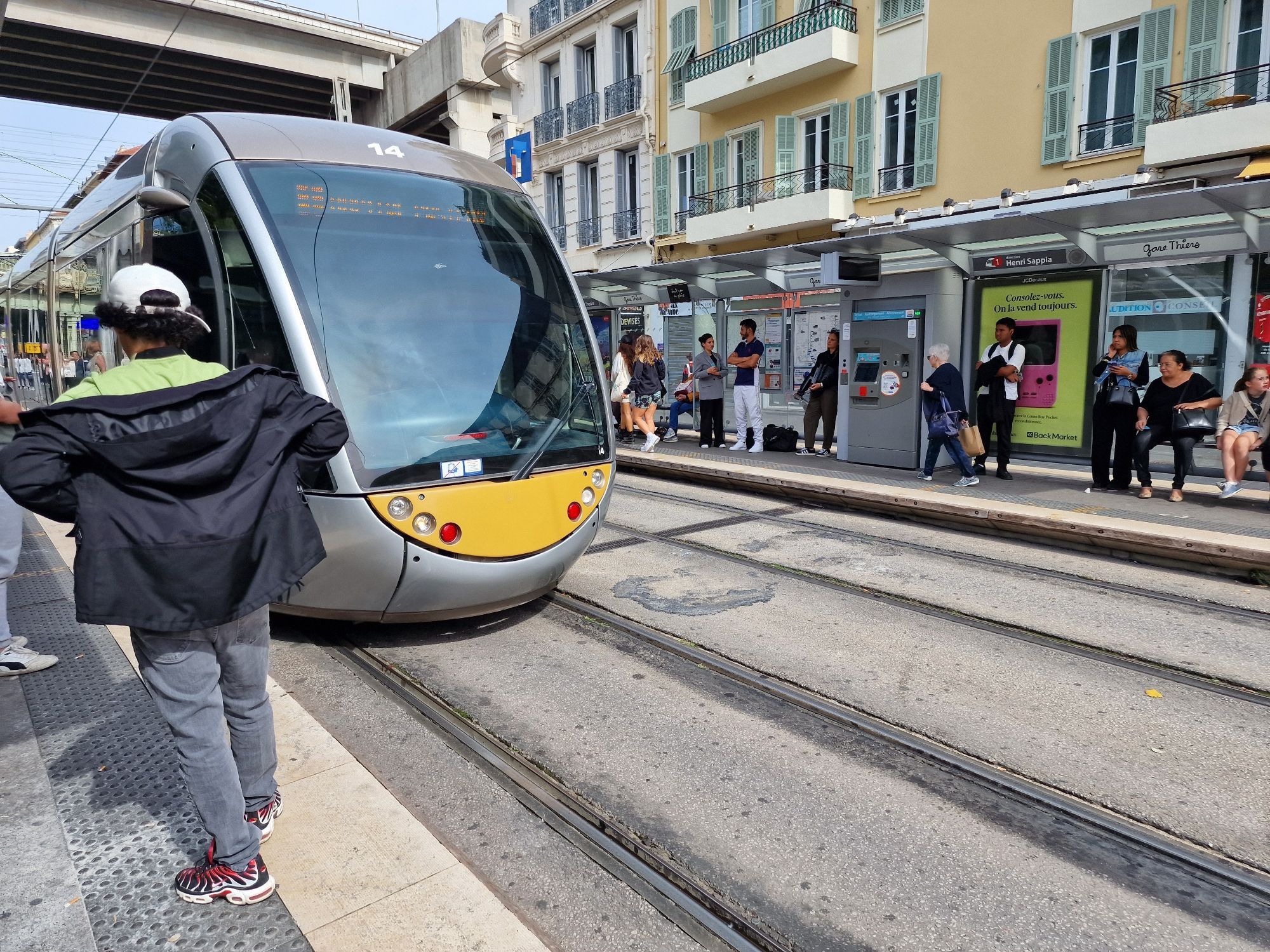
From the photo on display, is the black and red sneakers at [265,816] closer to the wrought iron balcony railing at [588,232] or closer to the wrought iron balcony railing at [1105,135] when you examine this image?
the wrought iron balcony railing at [1105,135]

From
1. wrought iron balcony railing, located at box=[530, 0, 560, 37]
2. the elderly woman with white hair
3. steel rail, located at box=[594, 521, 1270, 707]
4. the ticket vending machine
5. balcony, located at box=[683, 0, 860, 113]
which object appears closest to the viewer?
steel rail, located at box=[594, 521, 1270, 707]

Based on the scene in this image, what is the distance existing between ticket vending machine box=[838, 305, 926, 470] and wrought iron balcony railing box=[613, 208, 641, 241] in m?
13.9

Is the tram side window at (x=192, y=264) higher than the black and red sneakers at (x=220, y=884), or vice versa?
the tram side window at (x=192, y=264)

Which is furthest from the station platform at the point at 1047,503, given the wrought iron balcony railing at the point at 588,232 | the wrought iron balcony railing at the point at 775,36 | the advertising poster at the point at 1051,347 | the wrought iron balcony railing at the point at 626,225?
the wrought iron balcony railing at the point at 588,232

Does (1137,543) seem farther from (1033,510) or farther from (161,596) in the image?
(161,596)

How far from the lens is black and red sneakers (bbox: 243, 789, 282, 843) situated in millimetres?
2766

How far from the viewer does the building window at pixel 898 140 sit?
17531mm

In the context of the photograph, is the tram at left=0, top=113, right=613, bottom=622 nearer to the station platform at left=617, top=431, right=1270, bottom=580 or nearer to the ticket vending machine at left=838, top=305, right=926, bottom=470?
the station platform at left=617, top=431, right=1270, bottom=580

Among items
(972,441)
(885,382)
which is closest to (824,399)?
(885,382)

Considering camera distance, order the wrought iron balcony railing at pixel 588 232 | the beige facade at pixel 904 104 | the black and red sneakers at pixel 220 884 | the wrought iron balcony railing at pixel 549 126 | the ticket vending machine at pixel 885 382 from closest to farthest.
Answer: the black and red sneakers at pixel 220 884 < the ticket vending machine at pixel 885 382 < the beige facade at pixel 904 104 < the wrought iron balcony railing at pixel 588 232 < the wrought iron balcony railing at pixel 549 126

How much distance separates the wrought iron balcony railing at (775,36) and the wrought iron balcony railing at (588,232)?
511cm

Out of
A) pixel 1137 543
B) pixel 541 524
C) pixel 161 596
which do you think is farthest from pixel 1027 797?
pixel 1137 543

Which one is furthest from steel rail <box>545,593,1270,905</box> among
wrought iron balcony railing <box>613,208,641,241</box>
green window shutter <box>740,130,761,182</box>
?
wrought iron balcony railing <box>613,208,641,241</box>

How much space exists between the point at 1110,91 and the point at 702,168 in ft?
32.6
